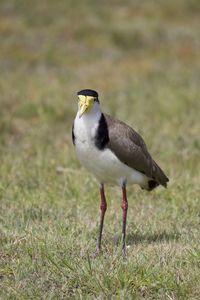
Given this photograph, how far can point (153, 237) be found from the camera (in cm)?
693

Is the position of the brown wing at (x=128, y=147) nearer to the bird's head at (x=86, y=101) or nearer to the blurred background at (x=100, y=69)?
the bird's head at (x=86, y=101)

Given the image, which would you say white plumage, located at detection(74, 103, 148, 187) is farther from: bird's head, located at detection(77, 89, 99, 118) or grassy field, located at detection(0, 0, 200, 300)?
grassy field, located at detection(0, 0, 200, 300)

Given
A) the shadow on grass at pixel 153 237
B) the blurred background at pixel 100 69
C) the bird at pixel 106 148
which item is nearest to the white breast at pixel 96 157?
the bird at pixel 106 148

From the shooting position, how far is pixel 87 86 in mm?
17625

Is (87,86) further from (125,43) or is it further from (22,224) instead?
(22,224)

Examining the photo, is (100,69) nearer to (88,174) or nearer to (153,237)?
(88,174)

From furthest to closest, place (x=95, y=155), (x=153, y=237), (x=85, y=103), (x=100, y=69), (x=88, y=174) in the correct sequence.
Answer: (x=100, y=69), (x=88, y=174), (x=153, y=237), (x=95, y=155), (x=85, y=103)

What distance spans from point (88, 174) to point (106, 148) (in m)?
2.98

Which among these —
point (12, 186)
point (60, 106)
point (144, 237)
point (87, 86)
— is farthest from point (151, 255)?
point (87, 86)

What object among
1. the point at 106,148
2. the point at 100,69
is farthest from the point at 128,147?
the point at 100,69

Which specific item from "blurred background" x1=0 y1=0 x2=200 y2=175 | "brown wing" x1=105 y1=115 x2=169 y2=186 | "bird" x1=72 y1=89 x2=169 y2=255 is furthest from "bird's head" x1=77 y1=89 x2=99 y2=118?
"blurred background" x1=0 y1=0 x2=200 y2=175

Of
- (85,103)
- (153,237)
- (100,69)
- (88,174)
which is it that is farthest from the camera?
(100,69)

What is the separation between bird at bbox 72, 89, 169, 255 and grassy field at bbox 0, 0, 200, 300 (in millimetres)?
544

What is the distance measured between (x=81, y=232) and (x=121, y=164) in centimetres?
92
